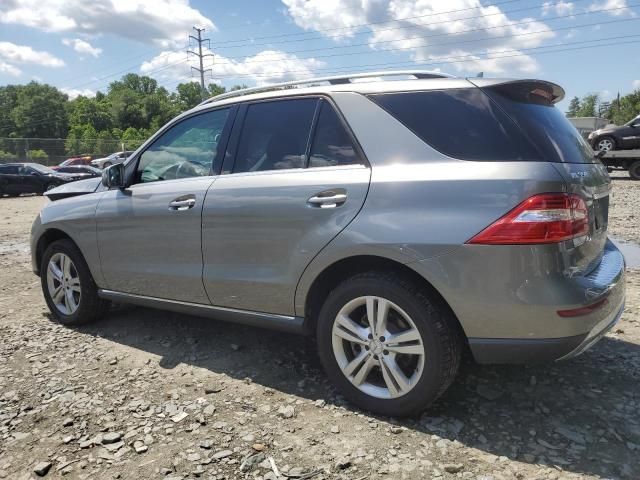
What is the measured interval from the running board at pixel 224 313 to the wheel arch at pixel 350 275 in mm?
95

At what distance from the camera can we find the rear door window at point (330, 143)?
296cm

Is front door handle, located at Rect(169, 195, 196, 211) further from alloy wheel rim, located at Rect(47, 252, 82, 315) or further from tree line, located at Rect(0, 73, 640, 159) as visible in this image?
tree line, located at Rect(0, 73, 640, 159)

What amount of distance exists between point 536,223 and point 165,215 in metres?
2.38

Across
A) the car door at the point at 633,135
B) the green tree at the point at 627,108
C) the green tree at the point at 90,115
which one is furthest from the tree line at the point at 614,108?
the green tree at the point at 90,115

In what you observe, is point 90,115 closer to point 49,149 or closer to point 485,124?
point 49,149

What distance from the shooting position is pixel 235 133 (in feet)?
11.6

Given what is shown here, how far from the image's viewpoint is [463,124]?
268 centimetres

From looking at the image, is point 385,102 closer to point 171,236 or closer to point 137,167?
point 171,236

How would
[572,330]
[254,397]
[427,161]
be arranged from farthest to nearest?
[254,397]
[427,161]
[572,330]

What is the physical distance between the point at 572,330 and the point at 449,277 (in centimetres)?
60

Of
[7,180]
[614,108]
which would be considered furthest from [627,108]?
[7,180]

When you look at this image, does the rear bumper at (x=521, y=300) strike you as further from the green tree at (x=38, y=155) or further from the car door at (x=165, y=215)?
the green tree at (x=38, y=155)

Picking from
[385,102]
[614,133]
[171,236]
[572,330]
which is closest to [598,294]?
[572,330]

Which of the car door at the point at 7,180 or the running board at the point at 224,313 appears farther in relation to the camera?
the car door at the point at 7,180
